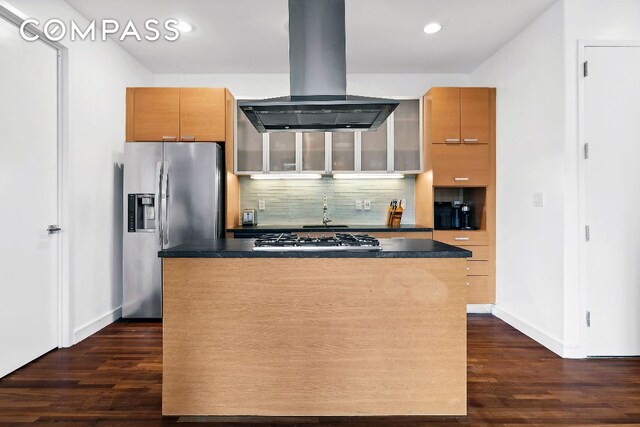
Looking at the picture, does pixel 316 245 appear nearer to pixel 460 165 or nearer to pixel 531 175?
pixel 531 175

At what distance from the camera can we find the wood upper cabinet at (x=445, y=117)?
442 centimetres

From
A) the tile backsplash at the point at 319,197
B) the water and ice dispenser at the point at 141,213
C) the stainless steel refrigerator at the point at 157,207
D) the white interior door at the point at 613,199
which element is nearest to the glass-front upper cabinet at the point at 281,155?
the tile backsplash at the point at 319,197

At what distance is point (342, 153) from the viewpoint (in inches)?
188

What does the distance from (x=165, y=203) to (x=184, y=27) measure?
1639 mm

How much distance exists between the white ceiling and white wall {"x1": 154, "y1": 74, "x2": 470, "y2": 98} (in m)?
0.10

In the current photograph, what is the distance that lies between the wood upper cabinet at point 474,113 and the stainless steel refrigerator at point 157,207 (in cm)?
262

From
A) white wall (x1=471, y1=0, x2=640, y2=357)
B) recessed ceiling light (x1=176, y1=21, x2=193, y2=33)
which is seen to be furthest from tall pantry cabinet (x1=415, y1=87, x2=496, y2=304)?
recessed ceiling light (x1=176, y1=21, x2=193, y2=33)

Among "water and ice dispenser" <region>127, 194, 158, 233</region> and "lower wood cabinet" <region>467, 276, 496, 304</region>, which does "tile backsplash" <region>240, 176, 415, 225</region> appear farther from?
"water and ice dispenser" <region>127, 194, 158, 233</region>

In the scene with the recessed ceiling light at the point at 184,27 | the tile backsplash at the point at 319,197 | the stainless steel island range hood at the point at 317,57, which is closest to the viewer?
the stainless steel island range hood at the point at 317,57

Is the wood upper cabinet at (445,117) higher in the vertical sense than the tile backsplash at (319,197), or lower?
higher

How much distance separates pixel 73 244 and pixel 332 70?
258 cm

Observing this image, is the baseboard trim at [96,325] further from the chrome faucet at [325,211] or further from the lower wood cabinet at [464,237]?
the lower wood cabinet at [464,237]

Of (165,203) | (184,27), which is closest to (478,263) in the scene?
(165,203)

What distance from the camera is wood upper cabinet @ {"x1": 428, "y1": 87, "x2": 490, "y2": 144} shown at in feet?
14.5
